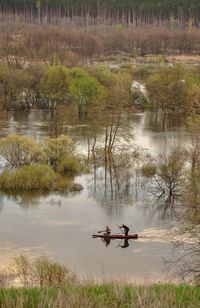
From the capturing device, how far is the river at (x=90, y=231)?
16453 mm

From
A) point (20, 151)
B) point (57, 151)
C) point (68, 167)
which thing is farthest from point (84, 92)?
point (68, 167)

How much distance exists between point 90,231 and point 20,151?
7672mm

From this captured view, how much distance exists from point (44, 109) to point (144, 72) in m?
14.2

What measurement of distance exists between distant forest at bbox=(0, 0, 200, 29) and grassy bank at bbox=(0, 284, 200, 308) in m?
103

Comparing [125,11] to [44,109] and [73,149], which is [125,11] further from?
[73,149]

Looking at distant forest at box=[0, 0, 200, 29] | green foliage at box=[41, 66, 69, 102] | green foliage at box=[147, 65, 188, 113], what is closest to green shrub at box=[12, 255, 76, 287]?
green foliage at box=[147, 65, 188, 113]

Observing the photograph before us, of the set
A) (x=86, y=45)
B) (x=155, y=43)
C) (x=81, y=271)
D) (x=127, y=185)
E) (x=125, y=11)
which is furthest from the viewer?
(x=125, y=11)

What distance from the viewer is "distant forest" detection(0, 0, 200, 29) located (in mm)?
111812

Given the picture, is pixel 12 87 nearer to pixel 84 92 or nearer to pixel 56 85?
pixel 56 85

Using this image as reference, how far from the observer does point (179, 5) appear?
115812 millimetres

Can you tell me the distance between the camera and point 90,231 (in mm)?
19125

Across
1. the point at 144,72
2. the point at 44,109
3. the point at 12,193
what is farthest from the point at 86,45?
the point at 12,193

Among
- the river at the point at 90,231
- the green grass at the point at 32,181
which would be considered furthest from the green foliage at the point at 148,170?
the green grass at the point at 32,181

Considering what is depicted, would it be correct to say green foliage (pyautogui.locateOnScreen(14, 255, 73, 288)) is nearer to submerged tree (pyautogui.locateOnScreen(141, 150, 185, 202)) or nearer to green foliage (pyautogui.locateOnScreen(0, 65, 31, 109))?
submerged tree (pyautogui.locateOnScreen(141, 150, 185, 202))
